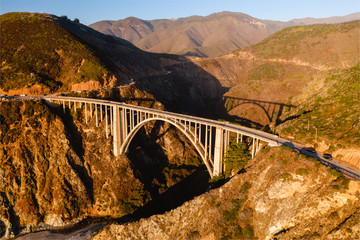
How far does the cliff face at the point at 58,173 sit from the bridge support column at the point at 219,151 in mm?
19591

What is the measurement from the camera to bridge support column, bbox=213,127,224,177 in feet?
125

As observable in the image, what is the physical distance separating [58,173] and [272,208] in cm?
4176

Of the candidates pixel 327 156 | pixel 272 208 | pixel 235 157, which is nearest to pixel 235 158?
pixel 235 157

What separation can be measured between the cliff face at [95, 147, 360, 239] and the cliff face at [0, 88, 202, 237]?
16.2 m

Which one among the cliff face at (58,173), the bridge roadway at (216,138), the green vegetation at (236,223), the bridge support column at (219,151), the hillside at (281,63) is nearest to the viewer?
the green vegetation at (236,223)

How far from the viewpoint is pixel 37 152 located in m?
51.7

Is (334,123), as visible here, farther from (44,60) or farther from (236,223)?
(44,60)

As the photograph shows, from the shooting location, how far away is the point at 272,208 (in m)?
28.1

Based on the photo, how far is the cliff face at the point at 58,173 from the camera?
47.0 metres

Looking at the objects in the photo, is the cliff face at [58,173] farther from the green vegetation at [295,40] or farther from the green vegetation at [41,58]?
the green vegetation at [295,40]

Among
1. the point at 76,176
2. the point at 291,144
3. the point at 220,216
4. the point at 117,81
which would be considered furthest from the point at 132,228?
the point at 117,81

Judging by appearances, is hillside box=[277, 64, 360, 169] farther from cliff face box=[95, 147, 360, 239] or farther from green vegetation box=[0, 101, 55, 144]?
green vegetation box=[0, 101, 55, 144]

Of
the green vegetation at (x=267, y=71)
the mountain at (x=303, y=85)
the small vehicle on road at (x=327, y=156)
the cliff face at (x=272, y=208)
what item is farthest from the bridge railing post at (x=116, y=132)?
the green vegetation at (x=267, y=71)

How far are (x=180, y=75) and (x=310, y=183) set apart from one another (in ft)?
363
